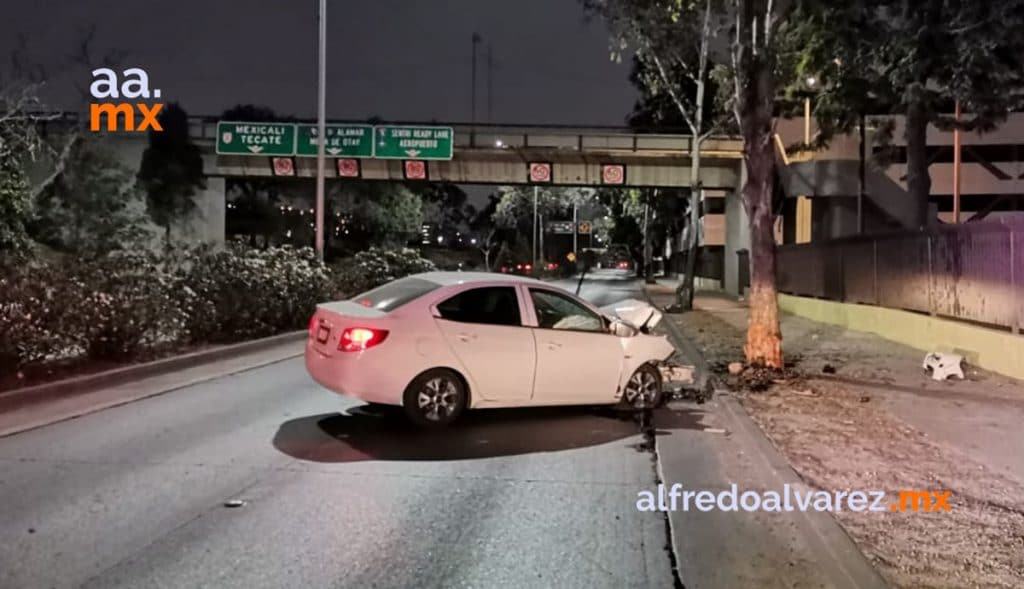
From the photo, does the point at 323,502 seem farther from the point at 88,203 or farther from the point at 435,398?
the point at 88,203

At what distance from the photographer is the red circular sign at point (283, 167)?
3719cm

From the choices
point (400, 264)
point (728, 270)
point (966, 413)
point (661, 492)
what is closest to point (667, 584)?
point (661, 492)

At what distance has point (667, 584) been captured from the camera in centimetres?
484

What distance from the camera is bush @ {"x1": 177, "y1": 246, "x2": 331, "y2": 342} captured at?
47.3ft

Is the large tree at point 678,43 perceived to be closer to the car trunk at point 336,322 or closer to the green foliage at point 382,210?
the car trunk at point 336,322

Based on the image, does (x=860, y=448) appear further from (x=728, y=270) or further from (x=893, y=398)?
(x=728, y=270)

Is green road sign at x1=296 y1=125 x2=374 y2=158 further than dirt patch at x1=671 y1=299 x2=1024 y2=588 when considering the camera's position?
Yes

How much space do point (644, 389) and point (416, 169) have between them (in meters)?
28.4

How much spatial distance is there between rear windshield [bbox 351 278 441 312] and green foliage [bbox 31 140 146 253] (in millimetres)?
32804

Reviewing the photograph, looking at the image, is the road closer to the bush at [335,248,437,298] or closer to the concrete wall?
the bush at [335,248,437,298]

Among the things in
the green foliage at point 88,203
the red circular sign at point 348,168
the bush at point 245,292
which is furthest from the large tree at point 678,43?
the green foliage at point 88,203

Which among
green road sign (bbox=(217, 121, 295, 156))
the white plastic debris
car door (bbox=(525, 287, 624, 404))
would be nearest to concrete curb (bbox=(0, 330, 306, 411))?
car door (bbox=(525, 287, 624, 404))

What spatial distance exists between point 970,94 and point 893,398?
11644 mm

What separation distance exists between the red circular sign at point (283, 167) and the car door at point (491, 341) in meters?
30.2
